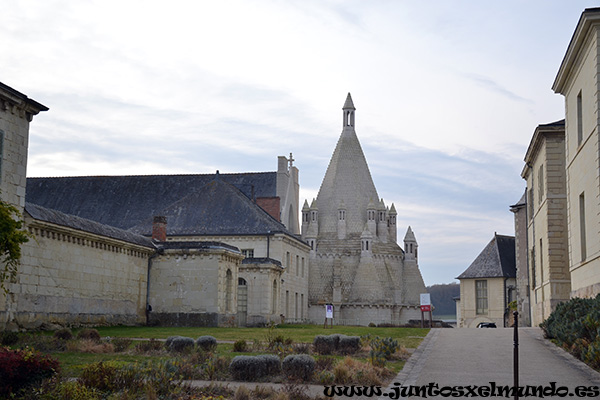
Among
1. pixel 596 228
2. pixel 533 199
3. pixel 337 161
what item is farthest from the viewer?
pixel 337 161

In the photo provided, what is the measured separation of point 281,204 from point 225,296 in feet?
110

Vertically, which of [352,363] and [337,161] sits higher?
[337,161]

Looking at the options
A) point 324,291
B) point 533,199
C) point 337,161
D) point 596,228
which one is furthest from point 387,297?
point 596,228

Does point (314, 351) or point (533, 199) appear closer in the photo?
point (314, 351)

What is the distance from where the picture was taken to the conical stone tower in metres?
80.9

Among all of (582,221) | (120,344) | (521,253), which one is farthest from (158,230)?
(521,253)

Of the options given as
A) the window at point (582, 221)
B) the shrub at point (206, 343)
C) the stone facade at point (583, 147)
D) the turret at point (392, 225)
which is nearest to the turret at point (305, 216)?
the turret at point (392, 225)

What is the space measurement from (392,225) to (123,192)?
114 feet

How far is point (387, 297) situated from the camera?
82000 mm

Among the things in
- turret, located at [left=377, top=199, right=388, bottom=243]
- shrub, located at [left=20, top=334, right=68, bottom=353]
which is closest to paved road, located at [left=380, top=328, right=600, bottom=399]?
shrub, located at [left=20, top=334, right=68, bottom=353]

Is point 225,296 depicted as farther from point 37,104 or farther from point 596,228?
point 596,228

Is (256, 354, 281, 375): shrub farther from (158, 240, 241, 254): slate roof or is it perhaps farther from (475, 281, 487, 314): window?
(475, 281, 487, 314): window

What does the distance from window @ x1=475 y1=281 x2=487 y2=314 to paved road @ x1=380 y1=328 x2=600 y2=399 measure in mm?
45246

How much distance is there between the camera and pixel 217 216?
55125 mm
